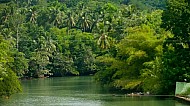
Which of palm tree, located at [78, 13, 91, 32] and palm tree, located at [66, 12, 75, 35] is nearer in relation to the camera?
palm tree, located at [78, 13, 91, 32]

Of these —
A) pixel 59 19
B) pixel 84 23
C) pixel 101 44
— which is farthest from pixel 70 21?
pixel 101 44

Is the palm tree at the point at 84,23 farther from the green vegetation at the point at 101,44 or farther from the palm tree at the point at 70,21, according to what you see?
the palm tree at the point at 70,21

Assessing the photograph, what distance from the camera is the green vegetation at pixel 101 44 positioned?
44.9 meters

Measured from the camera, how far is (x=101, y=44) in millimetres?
87125

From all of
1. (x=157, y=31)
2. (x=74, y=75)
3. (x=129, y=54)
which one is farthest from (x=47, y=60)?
(x=129, y=54)

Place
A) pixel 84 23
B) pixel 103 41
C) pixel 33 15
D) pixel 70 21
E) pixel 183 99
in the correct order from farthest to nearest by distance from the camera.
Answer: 1. pixel 33 15
2. pixel 70 21
3. pixel 84 23
4. pixel 103 41
5. pixel 183 99

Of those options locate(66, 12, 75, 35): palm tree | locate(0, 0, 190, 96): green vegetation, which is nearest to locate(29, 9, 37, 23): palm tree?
locate(0, 0, 190, 96): green vegetation

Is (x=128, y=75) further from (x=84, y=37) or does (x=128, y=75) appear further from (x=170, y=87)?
(x=84, y=37)

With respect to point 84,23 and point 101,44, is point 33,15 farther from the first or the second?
point 101,44

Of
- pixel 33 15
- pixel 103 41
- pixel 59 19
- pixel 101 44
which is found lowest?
pixel 101 44

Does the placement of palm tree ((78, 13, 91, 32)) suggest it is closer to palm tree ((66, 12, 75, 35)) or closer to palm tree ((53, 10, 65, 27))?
palm tree ((66, 12, 75, 35))

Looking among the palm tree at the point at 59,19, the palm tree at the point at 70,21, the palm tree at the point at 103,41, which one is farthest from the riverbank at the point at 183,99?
the palm tree at the point at 59,19

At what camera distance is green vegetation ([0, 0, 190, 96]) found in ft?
147

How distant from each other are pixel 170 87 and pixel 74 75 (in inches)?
2338
